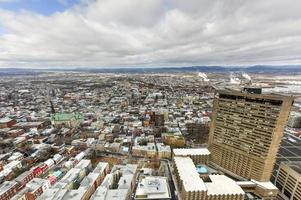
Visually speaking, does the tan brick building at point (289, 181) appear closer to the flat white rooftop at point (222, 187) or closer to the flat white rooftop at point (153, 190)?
the flat white rooftop at point (222, 187)

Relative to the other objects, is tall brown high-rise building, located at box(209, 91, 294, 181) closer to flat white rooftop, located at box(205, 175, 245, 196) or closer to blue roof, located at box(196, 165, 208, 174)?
blue roof, located at box(196, 165, 208, 174)

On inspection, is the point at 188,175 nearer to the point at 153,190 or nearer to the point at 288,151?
the point at 153,190

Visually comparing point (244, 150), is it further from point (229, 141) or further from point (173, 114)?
point (173, 114)

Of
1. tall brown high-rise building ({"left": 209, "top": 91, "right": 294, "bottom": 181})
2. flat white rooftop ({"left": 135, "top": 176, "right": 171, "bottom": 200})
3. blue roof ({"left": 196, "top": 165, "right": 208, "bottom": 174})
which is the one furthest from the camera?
blue roof ({"left": 196, "top": 165, "right": 208, "bottom": 174})

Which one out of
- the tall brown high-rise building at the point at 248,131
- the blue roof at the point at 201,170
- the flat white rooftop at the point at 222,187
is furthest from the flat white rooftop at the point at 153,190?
the tall brown high-rise building at the point at 248,131

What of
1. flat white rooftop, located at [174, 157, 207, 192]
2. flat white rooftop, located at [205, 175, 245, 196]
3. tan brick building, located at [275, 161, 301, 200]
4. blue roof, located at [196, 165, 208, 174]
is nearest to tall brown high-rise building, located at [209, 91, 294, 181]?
tan brick building, located at [275, 161, 301, 200]

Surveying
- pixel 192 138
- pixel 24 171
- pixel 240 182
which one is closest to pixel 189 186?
pixel 240 182

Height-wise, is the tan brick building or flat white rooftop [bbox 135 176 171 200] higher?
the tan brick building
